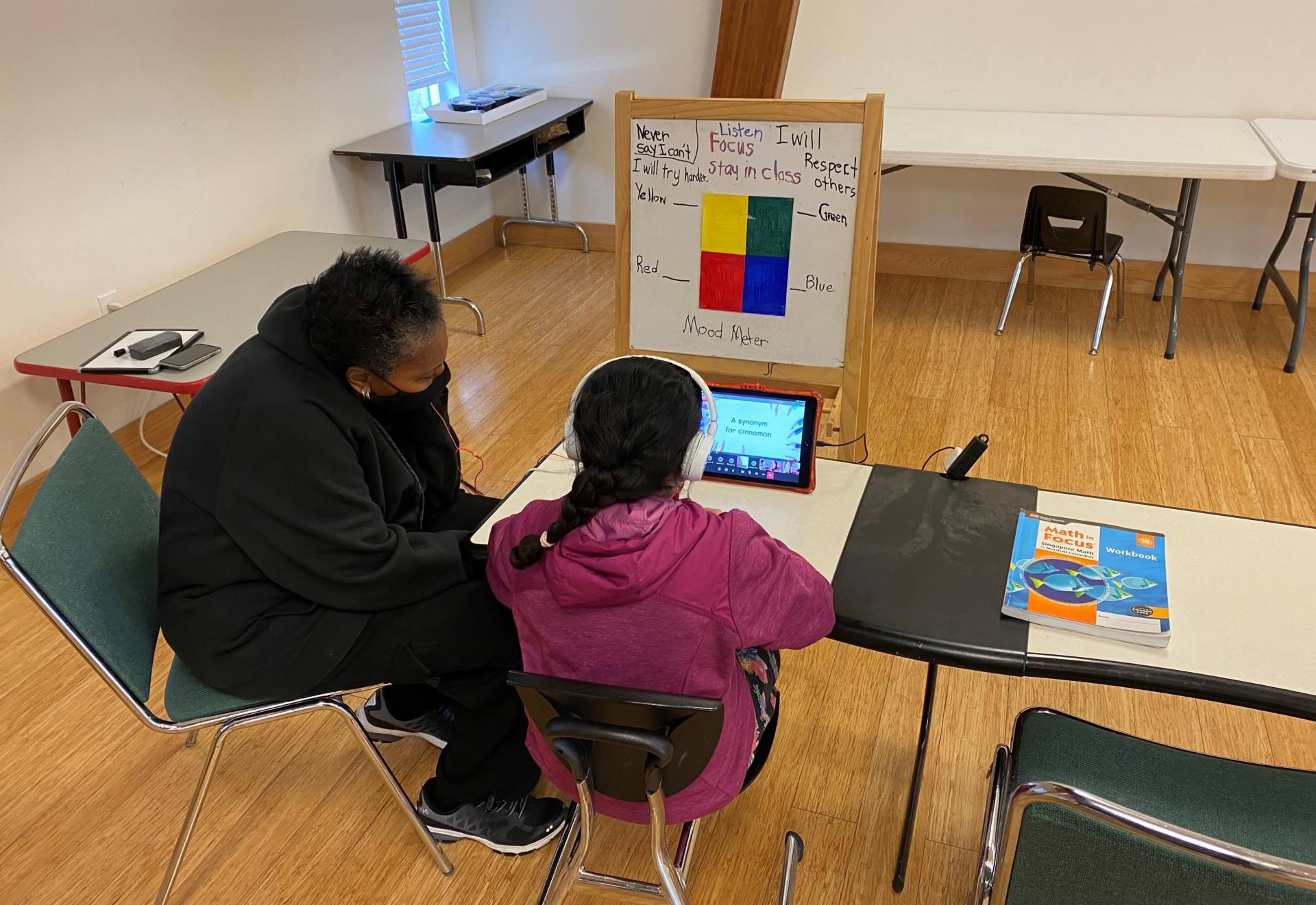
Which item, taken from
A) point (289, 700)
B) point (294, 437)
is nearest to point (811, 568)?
point (294, 437)

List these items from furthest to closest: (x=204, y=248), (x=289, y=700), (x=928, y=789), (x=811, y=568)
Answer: (x=204, y=248), (x=928, y=789), (x=289, y=700), (x=811, y=568)

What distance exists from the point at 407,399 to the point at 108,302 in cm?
178

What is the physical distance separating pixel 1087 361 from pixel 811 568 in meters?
2.75

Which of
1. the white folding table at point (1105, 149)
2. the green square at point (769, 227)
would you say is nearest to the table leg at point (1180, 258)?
the white folding table at point (1105, 149)

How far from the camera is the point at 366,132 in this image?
4.02 metres

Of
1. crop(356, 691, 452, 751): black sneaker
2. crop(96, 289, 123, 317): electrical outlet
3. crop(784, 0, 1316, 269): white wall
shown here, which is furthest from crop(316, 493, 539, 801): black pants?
crop(784, 0, 1316, 269): white wall

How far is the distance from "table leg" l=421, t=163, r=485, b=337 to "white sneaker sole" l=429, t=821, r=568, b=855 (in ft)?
8.22

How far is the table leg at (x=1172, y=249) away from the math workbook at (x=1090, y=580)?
2.54 m

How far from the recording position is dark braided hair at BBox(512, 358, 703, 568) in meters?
1.15

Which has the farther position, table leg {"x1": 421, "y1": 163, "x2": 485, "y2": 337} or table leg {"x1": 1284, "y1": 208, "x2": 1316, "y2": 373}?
table leg {"x1": 421, "y1": 163, "x2": 485, "y2": 337}

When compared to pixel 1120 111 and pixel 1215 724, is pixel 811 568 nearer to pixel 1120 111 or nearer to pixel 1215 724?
pixel 1215 724

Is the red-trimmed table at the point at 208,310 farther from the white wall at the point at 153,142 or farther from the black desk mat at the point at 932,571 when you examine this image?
the black desk mat at the point at 932,571

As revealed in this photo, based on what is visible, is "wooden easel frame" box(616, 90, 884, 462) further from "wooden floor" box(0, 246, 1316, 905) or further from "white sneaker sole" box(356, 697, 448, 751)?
"white sneaker sole" box(356, 697, 448, 751)

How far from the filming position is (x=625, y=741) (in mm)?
1065
